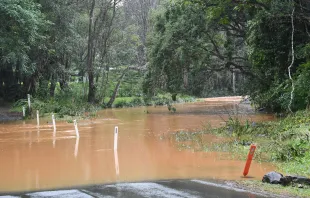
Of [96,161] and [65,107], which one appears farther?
[65,107]

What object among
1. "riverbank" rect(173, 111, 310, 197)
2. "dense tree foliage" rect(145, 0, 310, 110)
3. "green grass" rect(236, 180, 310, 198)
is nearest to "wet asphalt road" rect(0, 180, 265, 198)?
"green grass" rect(236, 180, 310, 198)

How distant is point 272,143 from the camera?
15.2m

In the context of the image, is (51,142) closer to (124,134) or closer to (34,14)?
(124,134)

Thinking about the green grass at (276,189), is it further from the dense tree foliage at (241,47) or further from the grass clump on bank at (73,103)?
the grass clump on bank at (73,103)

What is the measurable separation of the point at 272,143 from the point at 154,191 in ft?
22.8

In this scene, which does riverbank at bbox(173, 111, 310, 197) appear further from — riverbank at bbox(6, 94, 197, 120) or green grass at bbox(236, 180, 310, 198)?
riverbank at bbox(6, 94, 197, 120)

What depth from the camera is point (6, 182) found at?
36.9ft

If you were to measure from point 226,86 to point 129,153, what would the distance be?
174 feet

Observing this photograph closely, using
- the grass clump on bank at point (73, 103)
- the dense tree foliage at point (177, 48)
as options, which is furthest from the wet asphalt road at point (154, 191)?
the grass clump on bank at point (73, 103)

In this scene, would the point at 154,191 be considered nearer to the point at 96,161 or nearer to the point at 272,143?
the point at 96,161

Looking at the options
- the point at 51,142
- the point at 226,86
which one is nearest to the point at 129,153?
the point at 51,142

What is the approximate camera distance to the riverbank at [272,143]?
10.5 metres

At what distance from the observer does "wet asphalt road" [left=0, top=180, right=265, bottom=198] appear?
918 centimetres

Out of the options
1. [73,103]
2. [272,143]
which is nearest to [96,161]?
[272,143]
